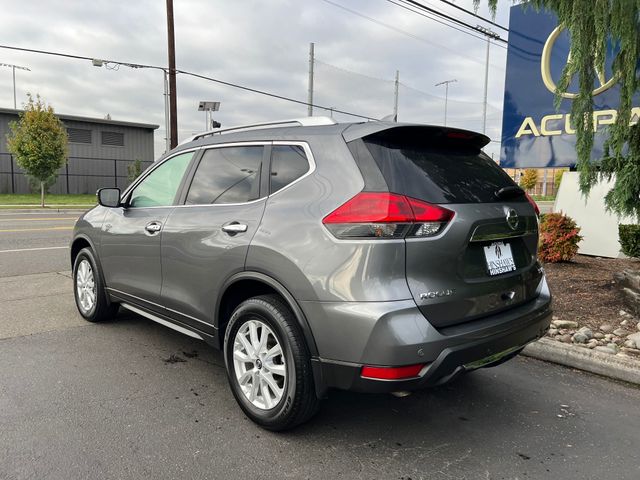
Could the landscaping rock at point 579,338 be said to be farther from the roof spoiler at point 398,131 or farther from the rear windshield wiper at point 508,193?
the roof spoiler at point 398,131

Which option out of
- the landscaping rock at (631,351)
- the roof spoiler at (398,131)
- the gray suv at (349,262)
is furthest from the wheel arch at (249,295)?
the landscaping rock at (631,351)

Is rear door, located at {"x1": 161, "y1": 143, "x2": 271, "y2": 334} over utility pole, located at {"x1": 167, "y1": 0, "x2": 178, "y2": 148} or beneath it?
beneath

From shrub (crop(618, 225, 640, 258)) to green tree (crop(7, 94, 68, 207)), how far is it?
71.4 feet

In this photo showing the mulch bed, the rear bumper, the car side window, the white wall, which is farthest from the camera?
the white wall

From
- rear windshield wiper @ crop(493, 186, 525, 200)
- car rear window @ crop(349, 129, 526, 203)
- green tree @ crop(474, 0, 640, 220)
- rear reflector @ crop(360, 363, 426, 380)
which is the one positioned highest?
green tree @ crop(474, 0, 640, 220)

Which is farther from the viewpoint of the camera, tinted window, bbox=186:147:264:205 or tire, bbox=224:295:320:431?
Result: tinted window, bbox=186:147:264:205

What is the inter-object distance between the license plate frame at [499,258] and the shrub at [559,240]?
5104mm

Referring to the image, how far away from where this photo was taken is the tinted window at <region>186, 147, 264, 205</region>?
10.5 feet

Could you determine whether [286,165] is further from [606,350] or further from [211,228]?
[606,350]

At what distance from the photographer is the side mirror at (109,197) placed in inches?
172

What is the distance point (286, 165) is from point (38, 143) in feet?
73.2

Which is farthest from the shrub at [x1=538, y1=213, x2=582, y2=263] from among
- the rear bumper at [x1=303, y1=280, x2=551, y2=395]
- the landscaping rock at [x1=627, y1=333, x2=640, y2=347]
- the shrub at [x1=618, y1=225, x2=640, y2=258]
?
the rear bumper at [x1=303, y1=280, x2=551, y2=395]

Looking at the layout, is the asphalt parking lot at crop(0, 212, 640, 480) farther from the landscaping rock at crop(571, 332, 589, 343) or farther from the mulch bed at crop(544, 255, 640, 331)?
the mulch bed at crop(544, 255, 640, 331)

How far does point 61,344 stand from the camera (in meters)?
4.34
